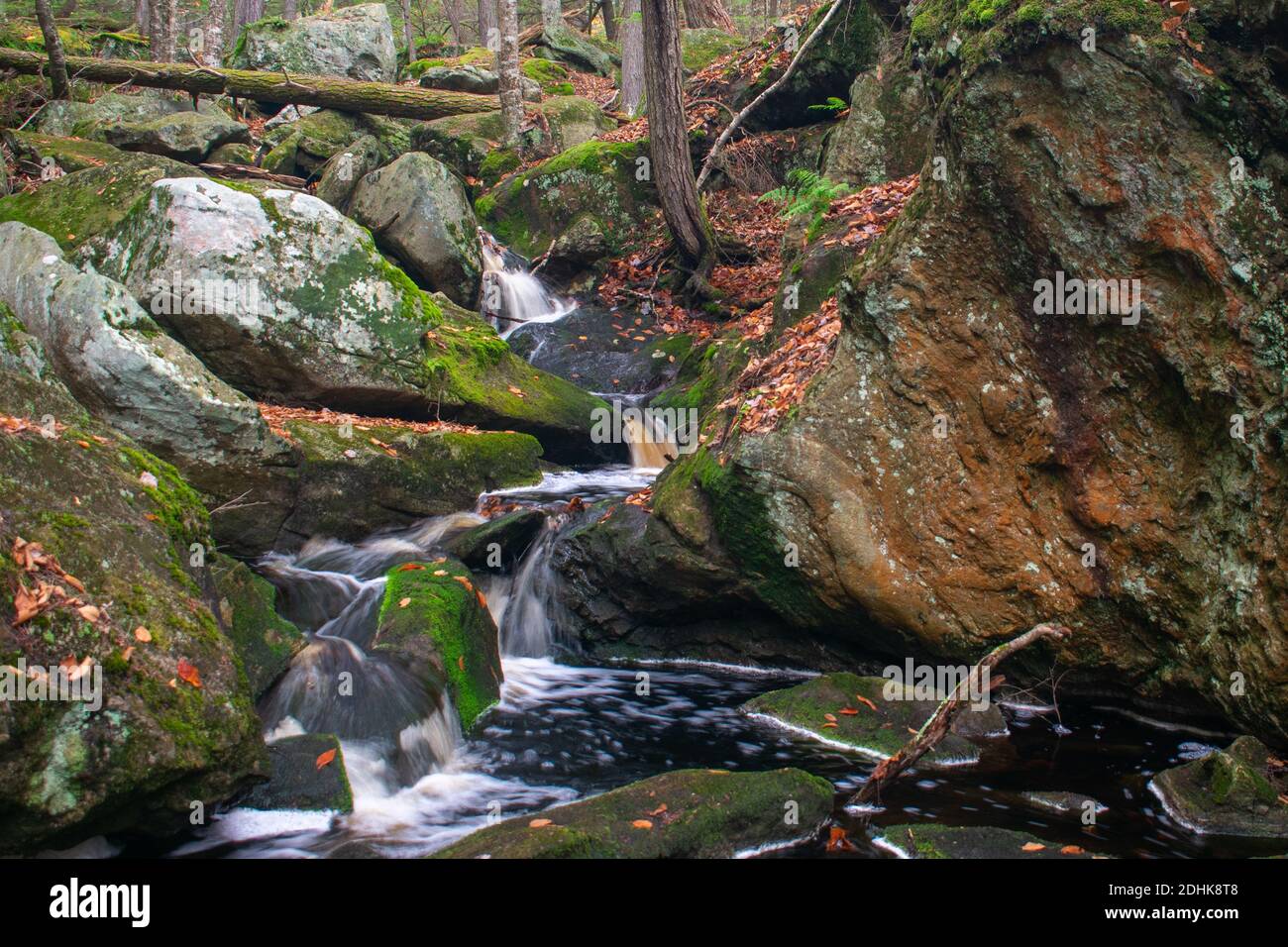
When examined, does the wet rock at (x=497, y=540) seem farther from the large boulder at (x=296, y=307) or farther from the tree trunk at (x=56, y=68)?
the tree trunk at (x=56, y=68)

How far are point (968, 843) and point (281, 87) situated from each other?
1815cm

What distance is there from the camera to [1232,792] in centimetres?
541

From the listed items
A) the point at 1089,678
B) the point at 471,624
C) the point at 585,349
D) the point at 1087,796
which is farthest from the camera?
the point at 585,349

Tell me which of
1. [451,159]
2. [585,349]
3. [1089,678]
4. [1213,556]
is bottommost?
[1089,678]

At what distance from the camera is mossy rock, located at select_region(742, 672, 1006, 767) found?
6.55 meters

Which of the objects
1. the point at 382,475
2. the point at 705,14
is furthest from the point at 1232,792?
the point at 705,14

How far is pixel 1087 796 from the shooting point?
5.86 m

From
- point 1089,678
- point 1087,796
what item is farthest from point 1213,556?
point 1087,796

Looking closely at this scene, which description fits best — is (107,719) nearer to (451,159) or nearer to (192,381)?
(192,381)

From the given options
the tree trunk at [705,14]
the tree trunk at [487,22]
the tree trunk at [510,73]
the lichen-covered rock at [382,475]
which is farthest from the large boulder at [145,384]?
the tree trunk at [487,22]

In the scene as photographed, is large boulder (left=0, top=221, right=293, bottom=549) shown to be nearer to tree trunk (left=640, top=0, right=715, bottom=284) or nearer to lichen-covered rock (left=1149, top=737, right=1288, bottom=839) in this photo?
tree trunk (left=640, top=0, right=715, bottom=284)

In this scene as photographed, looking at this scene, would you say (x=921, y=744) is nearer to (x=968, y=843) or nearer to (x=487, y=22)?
(x=968, y=843)

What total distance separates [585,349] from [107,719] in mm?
9916

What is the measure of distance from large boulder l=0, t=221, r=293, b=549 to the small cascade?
247 inches
